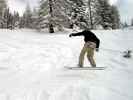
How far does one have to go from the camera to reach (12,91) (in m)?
7.78

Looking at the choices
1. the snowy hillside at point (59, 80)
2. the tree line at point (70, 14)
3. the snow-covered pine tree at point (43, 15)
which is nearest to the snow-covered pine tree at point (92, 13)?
the tree line at point (70, 14)

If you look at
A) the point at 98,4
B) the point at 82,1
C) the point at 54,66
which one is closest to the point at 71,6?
the point at 82,1

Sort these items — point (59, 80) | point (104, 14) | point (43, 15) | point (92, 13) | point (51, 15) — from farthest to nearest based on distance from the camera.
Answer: point (104, 14)
point (92, 13)
point (43, 15)
point (51, 15)
point (59, 80)

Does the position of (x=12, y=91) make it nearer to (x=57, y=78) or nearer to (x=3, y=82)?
(x=3, y=82)

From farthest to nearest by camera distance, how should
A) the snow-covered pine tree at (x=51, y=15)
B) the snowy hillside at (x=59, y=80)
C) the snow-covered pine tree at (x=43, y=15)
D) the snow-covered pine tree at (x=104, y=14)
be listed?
the snow-covered pine tree at (x=104, y=14), the snow-covered pine tree at (x=43, y=15), the snow-covered pine tree at (x=51, y=15), the snowy hillside at (x=59, y=80)

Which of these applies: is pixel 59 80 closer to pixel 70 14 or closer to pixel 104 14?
pixel 70 14

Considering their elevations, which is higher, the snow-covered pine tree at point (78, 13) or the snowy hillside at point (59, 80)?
the snow-covered pine tree at point (78, 13)

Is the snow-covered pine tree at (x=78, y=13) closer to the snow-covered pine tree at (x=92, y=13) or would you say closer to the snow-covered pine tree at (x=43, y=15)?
the snow-covered pine tree at (x=92, y=13)

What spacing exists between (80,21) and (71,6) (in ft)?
11.7

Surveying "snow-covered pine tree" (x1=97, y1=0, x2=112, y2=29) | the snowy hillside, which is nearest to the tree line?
"snow-covered pine tree" (x1=97, y1=0, x2=112, y2=29)

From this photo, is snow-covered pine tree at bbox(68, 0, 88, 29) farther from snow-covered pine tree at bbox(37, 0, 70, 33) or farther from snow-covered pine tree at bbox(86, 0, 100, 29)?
snow-covered pine tree at bbox(37, 0, 70, 33)

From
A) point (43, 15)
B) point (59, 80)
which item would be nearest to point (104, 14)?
point (43, 15)

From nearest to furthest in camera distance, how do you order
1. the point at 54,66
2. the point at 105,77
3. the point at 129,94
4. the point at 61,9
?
the point at 129,94 → the point at 105,77 → the point at 54,66 → the point at 61,9

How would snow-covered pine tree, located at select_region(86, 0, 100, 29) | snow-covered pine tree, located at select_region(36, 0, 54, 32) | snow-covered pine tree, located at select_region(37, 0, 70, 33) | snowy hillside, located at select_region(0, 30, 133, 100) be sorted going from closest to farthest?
1. snowy hillside, located at select_region(0, 30, 133, 100)
2. snow-covered pine tree, located at select_region(37, 0, 70, 33)
3. snow-covered pine tree, located at select_region(36, 0, 54, 32)
4. snow-covered pine tree, located at select_region(86, 0, 100, 29)
